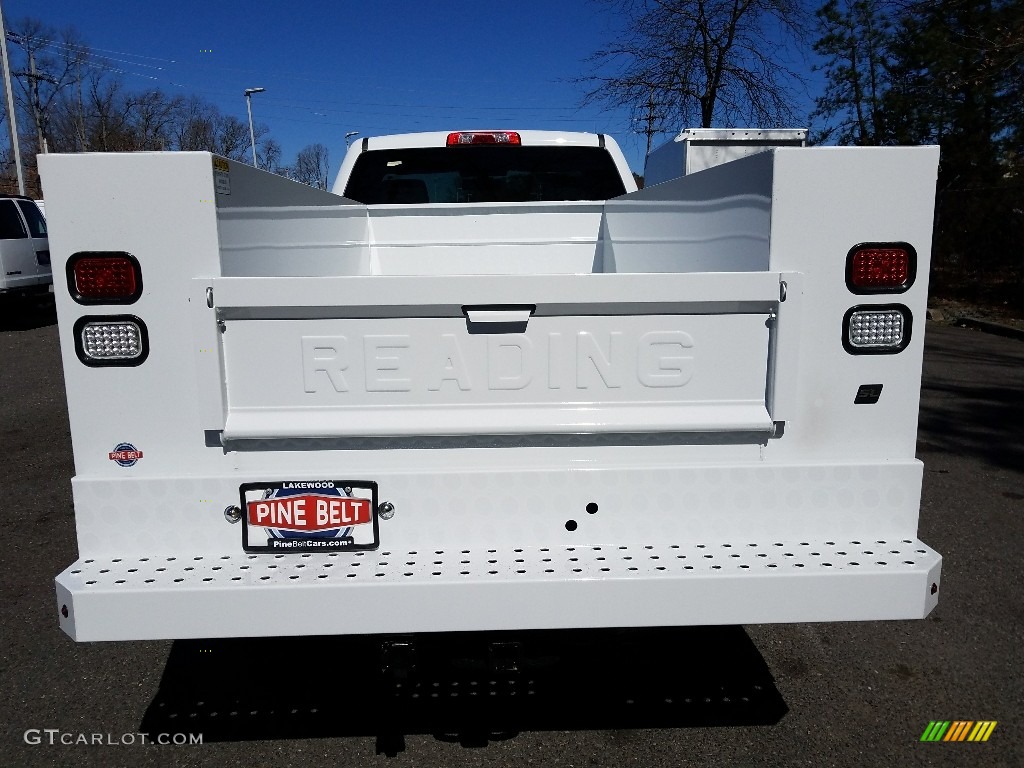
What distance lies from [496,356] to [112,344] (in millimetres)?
1078

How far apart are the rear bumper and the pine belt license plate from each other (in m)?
0.08

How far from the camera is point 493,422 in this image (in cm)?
223

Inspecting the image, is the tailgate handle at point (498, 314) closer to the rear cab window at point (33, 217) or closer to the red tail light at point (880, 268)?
the red tail light at point (880, 268)

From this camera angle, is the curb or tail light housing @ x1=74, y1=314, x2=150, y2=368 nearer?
tail light housing @ x1=74, y1=314, x2=150, y2=368

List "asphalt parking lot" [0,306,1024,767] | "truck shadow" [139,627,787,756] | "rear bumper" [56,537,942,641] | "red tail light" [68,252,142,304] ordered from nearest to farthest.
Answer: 1. "rear bumper" [56,537,942,641]
2. "red tail light" [68,252,142,304]
3. "asphalt parking lot" [0,306,1024,767]
4. "truck shadow" [139,627,787,756]

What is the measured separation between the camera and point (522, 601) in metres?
2.08

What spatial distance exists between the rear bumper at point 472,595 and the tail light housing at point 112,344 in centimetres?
58

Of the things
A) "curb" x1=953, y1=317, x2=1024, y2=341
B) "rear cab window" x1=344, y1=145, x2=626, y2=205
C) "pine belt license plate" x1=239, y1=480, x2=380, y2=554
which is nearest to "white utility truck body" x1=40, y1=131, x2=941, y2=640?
"pine belt license plate" x1=239, y1=480, x2=380, y2=554

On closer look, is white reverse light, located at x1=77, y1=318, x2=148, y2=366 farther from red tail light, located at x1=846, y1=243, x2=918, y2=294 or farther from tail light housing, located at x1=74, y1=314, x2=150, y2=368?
red tail light, located at x1=846, y1=243, x2=918, y2=294

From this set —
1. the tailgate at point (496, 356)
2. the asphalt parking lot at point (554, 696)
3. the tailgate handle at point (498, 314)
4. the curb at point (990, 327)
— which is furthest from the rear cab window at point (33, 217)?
the curb at point (990, 327)

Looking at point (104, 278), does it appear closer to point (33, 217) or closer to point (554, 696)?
point (554, 696)

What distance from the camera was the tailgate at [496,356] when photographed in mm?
2154

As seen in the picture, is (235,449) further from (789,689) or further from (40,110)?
(40,110)

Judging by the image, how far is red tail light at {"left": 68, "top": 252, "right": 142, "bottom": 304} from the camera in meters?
2.15
